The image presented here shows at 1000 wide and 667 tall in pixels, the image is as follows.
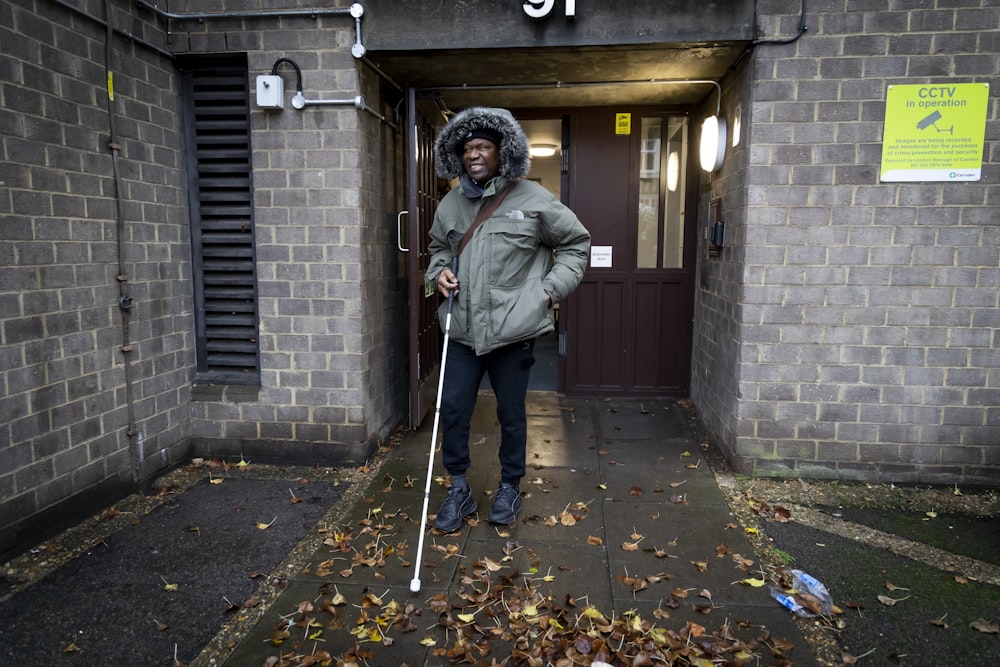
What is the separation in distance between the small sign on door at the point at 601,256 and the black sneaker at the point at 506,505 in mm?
2993

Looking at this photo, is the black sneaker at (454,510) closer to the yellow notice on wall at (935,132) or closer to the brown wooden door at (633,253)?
the brown wooden door at (633,253)

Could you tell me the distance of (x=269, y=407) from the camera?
4.68m

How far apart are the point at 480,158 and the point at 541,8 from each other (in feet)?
4.45

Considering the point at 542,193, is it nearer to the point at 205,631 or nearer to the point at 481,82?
the point at 481,82

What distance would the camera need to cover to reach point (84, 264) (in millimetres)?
3727

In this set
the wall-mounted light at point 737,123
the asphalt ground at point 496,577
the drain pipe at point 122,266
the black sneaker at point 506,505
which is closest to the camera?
the asphalt ground at point 496,577

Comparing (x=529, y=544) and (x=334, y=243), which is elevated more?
(x=334, y=243)

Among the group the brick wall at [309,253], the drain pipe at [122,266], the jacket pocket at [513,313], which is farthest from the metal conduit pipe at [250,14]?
the jacket pocket at [513,313]

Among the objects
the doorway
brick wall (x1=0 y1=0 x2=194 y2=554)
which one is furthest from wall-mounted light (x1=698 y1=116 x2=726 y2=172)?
brick wall (x1=0 y1=0 x2=194 y2=554)

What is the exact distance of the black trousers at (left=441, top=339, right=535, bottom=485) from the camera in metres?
3.59

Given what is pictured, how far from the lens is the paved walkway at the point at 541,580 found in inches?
104

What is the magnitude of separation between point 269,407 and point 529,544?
227 centimetres

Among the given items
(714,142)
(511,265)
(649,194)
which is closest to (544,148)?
(649,194)

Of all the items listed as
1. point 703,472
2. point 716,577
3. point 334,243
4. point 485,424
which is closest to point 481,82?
point 334,243
